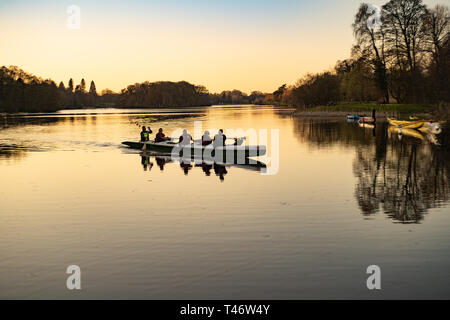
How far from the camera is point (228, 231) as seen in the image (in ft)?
45.2

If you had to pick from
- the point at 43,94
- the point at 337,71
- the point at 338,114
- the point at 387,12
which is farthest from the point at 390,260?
the point at 43,94

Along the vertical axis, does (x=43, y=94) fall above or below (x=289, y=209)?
above

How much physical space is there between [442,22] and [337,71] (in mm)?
61793

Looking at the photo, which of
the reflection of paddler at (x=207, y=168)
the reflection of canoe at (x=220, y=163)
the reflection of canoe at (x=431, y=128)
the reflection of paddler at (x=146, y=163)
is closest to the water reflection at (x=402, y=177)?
the reflection of canoe at (x=220, y=163)

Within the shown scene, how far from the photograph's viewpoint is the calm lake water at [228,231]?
384 inches

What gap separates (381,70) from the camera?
8344 cm

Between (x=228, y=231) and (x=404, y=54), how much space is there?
7664 cm

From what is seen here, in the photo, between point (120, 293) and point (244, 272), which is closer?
point (120, 293)

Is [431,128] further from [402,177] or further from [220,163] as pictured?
[220,163]

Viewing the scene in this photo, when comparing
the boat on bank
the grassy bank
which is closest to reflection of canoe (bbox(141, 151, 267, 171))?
the boat on bank

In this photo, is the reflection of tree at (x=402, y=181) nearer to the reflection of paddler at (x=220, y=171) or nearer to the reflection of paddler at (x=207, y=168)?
the reflection of paddler at (x=220, y=171)
